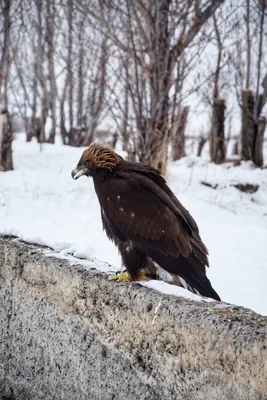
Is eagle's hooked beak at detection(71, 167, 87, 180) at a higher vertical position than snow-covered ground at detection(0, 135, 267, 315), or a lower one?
higher

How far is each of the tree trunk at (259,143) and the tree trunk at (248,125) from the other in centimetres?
9


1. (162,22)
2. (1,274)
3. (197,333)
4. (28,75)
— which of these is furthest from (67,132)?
(197,333)

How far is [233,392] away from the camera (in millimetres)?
1854

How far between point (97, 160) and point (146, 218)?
21.1 inches

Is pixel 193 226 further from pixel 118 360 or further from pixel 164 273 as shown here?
pixel 118 360

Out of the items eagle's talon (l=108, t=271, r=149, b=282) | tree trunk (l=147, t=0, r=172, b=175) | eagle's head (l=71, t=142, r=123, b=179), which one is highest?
tree trunk (l=147, t=0, r=172, b=175)

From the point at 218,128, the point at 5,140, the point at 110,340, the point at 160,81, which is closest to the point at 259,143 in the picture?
the point at 218,128

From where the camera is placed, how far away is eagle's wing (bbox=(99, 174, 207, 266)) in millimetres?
2689

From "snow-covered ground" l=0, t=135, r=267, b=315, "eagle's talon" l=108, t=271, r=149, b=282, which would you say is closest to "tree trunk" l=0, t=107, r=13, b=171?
"snow-covered ground" l=0, t=135, r=267, b=315

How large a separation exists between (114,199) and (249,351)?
4.09 feet

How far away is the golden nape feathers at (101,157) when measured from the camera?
9.75 feet

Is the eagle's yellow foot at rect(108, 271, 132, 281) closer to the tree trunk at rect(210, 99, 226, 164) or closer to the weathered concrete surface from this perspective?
the weathered concrete surface

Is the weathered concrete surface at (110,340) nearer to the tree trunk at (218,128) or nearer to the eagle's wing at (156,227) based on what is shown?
the eagle's wing at (156,227)

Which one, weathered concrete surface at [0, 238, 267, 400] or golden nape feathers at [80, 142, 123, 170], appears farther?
golden nape feathers at [80, 142, 123, 170]
